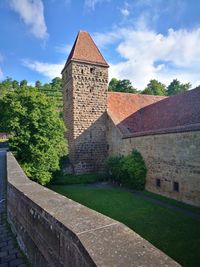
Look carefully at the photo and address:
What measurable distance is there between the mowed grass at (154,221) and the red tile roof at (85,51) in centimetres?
1298

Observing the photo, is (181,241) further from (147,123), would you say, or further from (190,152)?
(147,123)

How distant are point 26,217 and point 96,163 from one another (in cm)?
1708

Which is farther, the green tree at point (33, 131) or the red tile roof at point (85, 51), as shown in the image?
the red tile roof at point (85, 51)

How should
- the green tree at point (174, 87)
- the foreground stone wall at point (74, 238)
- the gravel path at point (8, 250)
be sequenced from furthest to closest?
the green tree at point (174, 87) → the gravel path at point (8, 250) → the foreground stone wall at point (74, 238)

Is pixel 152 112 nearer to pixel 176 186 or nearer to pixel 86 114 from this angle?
pixel 86 114

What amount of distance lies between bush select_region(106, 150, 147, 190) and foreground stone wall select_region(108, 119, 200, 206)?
436 mm

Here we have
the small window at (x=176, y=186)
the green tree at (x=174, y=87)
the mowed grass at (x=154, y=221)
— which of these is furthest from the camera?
the green tree at (x=174, y=87)

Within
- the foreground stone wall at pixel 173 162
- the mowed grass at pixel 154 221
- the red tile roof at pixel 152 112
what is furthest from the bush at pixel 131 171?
the red tile roof at pixel 152 112

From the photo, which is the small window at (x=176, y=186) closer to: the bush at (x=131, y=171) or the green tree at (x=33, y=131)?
the bush at (x=131, y=171)

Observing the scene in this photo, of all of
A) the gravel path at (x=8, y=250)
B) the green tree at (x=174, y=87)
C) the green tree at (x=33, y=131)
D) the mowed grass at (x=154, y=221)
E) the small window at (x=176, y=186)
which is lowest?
the mowed grass at (x=154, y=221)

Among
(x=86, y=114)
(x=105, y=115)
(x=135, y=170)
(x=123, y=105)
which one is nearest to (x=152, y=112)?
(x=123, y=105)

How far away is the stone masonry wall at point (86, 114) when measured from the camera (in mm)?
19594

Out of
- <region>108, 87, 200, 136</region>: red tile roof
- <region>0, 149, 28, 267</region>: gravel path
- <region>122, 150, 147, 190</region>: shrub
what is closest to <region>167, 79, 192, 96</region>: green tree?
<region>108, 87, 200, 136</region>: red tile roof

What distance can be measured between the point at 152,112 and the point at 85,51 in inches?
366
